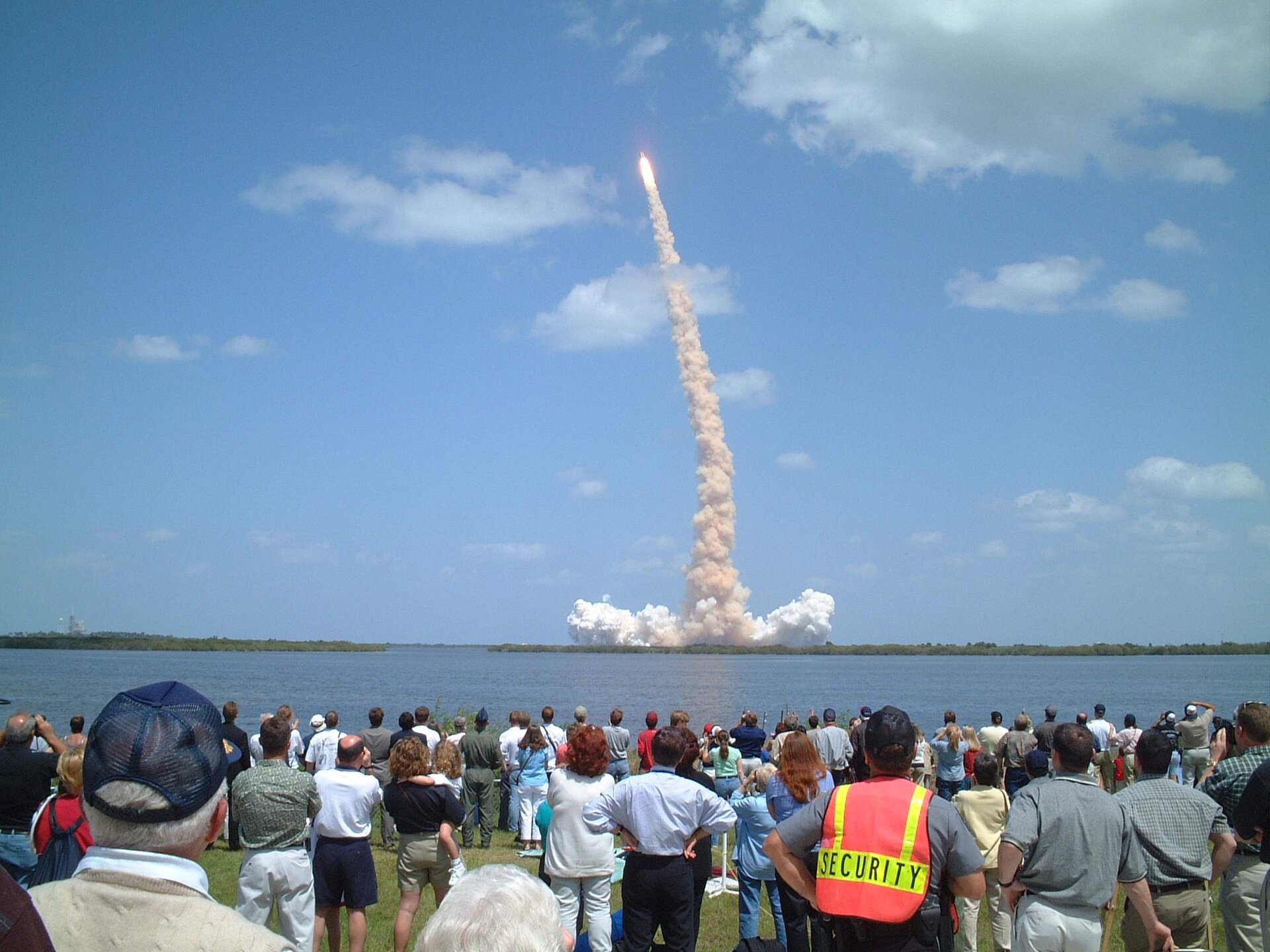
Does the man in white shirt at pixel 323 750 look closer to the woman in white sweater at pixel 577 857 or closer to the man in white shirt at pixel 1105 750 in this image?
the woman in white sweater at pixel 577 857

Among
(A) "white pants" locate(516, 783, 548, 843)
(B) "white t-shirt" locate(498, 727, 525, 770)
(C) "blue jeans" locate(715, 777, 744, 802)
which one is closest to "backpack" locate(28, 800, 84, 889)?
(C) "blue jeans" locate(715, 777, 744, 802)

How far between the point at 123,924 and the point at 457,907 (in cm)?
80

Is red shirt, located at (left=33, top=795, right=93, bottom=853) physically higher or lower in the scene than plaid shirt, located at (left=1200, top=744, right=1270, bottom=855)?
lower

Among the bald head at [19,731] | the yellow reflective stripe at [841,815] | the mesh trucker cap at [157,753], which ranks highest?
the mesh trucker cap at [157,753]

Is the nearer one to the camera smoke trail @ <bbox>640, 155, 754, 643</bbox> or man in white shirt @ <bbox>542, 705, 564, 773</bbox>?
man in white shirt @ <bbox>542, 705, 564, 773</bbox>

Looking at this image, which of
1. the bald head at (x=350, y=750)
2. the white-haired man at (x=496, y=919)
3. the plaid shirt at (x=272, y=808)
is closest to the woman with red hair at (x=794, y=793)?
the bald head at (x=350, y=750)

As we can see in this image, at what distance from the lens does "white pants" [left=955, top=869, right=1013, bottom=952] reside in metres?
7.70

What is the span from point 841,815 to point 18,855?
5.43 metres

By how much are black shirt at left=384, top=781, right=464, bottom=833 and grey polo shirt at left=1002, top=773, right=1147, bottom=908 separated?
163 inches

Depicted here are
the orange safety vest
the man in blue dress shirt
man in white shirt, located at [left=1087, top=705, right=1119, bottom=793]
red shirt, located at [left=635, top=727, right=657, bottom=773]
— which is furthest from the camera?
man in white shirt, located at [left=1087, top=705, right=1119, bottom=793]

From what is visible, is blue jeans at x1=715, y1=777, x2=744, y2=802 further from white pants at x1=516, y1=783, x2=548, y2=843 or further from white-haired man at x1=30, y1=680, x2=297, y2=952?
white-haired man at x1=30, y1=680, x2=297, y2=952

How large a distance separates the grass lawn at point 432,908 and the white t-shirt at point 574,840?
1.68 metres

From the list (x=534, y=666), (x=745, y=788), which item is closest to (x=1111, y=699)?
(x=745, y=788)

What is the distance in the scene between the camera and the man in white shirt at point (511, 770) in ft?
43.0
